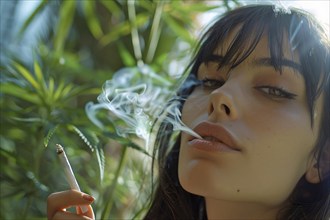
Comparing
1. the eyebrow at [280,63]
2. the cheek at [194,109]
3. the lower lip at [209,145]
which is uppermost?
the eyebrow at [280,63]

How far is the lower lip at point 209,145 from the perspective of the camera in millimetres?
746

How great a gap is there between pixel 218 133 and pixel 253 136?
0.14 feet

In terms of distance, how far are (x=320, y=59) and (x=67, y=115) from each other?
1.24 feet

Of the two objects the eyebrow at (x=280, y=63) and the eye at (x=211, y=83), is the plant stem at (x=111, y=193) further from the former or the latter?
the eyebrow at (x=280, y=63)

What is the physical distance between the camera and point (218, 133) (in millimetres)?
751

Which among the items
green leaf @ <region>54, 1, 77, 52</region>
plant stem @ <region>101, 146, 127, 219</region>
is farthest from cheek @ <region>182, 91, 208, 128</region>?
green leaf @ <region>54, 1, 77, 52</region>

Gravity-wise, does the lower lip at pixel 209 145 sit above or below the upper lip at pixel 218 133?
below

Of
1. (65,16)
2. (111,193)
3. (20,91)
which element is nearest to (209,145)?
(111,193)

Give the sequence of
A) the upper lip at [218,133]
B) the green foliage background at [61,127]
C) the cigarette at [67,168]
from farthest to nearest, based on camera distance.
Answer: the green foliage background at [61,127] → the upper lip at [218,133] → the cigarette at [67,168]

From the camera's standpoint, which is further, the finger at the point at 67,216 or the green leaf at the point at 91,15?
the green leaf at the point at 91,15

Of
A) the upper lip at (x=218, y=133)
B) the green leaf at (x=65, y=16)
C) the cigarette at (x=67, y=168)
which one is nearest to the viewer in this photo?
the cigarette at (x=67, y=168)

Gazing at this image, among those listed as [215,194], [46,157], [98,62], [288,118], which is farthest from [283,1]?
[98,62]

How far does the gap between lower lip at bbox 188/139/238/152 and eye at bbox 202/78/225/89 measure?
10 cm

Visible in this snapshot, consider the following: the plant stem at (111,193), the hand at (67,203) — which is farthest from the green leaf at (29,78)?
the hand at (67,203)
